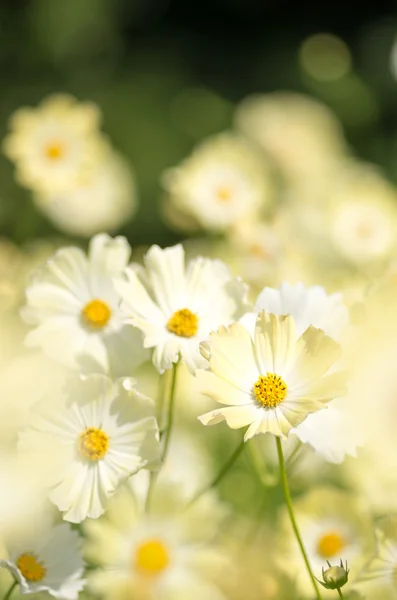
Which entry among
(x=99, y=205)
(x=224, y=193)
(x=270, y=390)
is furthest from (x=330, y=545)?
(x=99, y=205)

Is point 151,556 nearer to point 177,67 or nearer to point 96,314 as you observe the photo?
point 96,314

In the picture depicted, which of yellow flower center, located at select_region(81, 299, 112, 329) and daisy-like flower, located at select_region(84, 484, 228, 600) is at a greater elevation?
yellow flower center, located at select_region(81, 299, 112, 329)

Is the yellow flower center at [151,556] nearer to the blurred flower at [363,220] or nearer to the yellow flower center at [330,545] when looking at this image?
the yellow flower center at [330,545]

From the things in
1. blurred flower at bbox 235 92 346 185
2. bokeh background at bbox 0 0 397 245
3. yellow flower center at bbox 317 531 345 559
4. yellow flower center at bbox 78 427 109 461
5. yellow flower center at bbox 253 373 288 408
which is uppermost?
bokeh background at bbox 0 0 397 245

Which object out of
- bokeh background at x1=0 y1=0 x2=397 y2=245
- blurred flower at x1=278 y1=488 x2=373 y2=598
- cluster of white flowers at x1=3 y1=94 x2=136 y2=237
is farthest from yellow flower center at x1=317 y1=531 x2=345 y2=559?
bokeh background at x1=0 y1=0 x2=397 y2=245

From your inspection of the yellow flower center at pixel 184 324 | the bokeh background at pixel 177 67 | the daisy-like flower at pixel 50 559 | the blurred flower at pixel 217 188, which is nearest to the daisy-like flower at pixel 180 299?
the yellow flower center at pixel 184 324

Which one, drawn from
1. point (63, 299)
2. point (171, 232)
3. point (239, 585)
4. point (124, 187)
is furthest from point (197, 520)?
point (171, 232)

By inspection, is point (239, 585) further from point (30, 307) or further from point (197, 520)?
point (30, 307)

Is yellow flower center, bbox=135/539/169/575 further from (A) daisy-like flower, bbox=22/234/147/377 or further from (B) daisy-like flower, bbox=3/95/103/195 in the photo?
(B) daisy-like flower, bbox=3/95/103/195
